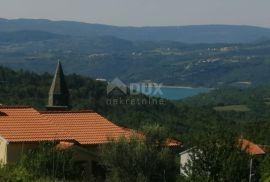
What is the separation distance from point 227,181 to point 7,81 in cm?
6536

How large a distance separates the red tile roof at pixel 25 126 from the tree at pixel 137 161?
3724 mm

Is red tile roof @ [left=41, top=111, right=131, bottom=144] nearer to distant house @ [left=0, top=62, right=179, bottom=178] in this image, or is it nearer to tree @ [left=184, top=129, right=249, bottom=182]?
distant house @ [left=0, top=62, right=179, bottom=178]

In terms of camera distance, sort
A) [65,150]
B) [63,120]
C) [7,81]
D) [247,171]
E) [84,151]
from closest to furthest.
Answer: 1. [65,150]
2. [247,171]
3. [84,151]
4. [63,120]
5. [7,81]

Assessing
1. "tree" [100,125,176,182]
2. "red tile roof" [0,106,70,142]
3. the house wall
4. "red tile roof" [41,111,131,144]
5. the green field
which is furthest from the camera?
the green field

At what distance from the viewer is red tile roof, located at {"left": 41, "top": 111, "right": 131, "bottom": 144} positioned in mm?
22406

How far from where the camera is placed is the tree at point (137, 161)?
58.7ft

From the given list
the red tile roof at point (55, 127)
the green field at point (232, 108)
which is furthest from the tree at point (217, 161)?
the green field at point (232, 108)

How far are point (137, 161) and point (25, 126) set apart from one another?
231 inches

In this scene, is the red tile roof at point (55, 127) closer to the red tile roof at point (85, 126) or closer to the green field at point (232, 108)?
the red tile roof at point (85, 126)

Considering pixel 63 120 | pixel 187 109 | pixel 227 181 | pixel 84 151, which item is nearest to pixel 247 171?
pixel 227 181

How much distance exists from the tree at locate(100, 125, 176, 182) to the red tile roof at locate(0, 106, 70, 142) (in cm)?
372

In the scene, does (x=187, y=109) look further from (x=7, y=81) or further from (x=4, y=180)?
(x=4, y=180)

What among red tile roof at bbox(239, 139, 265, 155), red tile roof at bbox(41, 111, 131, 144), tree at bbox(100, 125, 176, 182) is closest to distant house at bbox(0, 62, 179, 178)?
red tile roof at bbox(41, 111, 131, 144)

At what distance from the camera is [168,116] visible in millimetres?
84188
